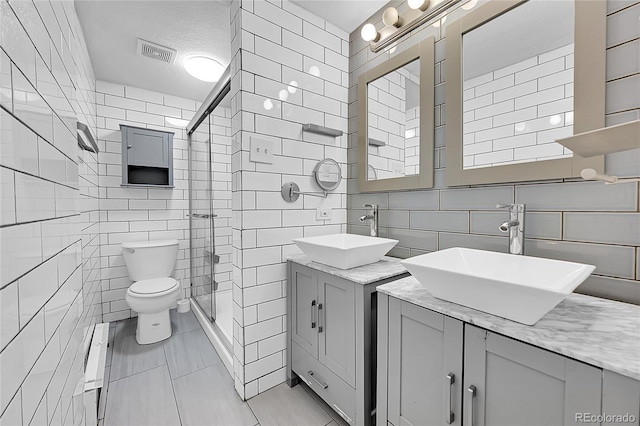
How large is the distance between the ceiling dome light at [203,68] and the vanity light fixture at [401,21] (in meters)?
1.39

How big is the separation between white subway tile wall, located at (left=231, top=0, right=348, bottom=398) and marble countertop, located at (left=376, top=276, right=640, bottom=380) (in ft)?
3.21

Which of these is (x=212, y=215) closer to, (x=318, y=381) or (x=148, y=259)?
(x=148, y=259)

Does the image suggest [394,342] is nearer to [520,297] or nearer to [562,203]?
[520,297]

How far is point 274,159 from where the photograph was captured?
167cm

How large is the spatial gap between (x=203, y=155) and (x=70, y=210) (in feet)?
5.92

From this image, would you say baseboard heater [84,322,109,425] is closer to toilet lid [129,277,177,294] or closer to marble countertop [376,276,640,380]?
toilet lid [129,277,177,294]

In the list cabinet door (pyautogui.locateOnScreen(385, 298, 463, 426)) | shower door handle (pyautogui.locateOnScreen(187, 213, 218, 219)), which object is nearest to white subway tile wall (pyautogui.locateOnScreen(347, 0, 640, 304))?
cabinet door (pyautogui.locateOnScreen(385, 298, 463, 426))

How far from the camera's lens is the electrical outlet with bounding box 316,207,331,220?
6.22ft

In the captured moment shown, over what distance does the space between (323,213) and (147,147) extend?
206cm

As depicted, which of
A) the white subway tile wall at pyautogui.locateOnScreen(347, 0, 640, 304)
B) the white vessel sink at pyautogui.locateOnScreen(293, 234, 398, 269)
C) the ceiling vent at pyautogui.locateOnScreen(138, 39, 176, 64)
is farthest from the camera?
the ceiling vent at pyautogui.locateOnScreen(138, 39, 176, 64)

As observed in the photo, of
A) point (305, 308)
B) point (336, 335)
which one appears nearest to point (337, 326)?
point (336, 335)

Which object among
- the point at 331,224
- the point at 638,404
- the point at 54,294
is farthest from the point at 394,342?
the point at 54,294

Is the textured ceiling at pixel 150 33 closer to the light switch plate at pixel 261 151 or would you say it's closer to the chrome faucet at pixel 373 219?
the light switch plate at pixel 261 151

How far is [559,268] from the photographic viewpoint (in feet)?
2.99
